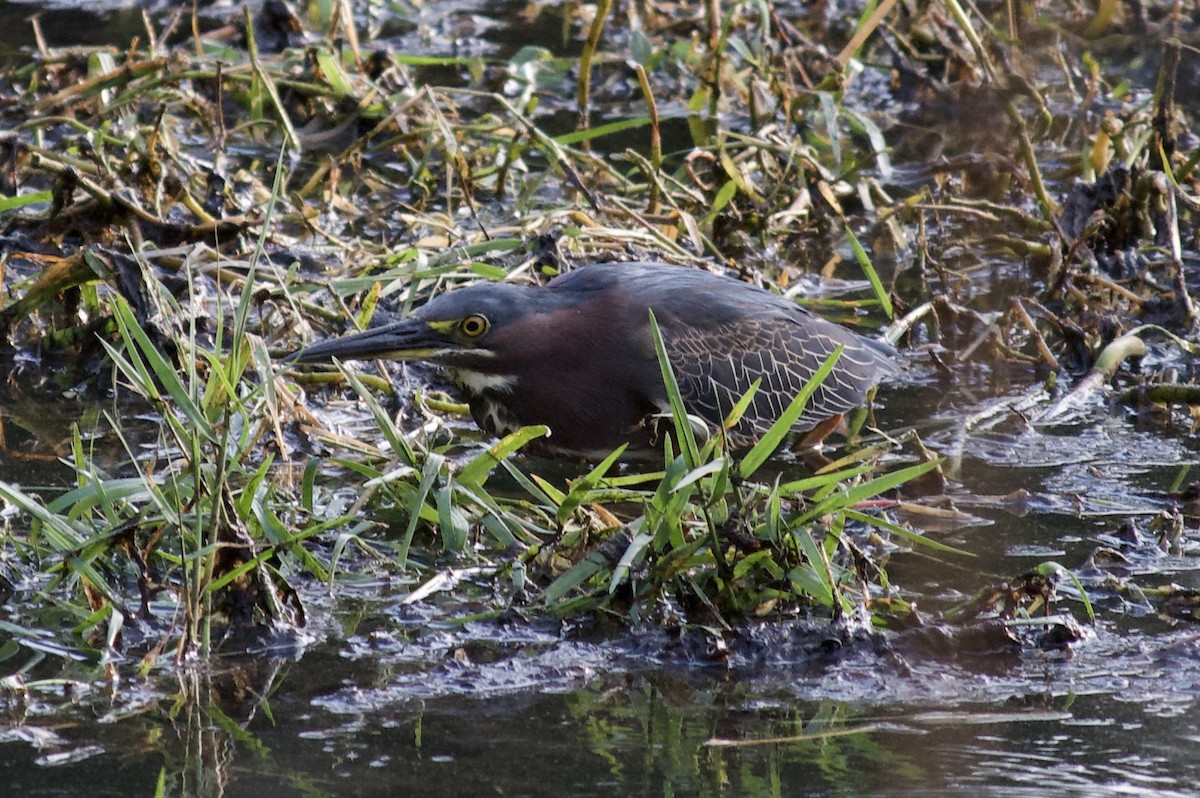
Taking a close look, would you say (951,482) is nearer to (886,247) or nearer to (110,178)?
(886,247)

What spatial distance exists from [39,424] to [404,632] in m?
1.88

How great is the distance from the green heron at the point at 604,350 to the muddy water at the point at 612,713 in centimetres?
85

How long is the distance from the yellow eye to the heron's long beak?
6cm

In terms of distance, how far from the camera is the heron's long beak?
171 inches

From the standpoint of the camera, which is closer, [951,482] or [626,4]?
[951,482]

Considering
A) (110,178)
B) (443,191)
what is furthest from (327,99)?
(110,178)

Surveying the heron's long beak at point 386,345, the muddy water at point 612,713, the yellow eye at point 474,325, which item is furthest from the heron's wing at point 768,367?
the muddy water at point 612,713

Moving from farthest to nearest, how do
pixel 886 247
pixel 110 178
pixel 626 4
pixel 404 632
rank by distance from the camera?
pixel 626 4 → pixel 886 247 → pixel 110 178 → pixel 404 632

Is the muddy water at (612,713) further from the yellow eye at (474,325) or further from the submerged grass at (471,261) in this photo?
the yellow eye at (474,325)

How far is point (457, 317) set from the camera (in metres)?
4.45

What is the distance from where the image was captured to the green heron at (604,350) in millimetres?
4477

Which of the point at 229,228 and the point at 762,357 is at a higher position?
the point at 229,228

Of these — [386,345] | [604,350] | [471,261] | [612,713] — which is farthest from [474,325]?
[612,713]

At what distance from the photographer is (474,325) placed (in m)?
4.48
